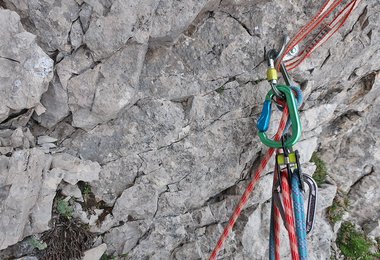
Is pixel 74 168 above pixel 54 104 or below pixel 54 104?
below

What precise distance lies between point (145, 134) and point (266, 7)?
5.01ft

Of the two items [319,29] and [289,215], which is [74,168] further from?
[319,29]

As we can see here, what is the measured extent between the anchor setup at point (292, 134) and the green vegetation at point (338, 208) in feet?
5.49

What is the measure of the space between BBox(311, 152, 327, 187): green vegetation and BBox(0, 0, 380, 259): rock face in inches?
21.7

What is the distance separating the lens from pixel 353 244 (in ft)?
14.3

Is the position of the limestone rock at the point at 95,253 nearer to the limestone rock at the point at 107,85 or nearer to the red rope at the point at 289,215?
the limestone rock at the point at 107,85

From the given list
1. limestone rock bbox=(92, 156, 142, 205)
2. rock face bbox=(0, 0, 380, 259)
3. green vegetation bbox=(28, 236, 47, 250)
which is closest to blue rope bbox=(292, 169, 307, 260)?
rock face bbox=(0, 0, 380, 259)

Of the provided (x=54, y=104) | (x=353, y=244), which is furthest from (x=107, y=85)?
(x=353, y=244)

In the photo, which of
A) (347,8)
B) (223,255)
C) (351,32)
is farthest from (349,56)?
(223,255)

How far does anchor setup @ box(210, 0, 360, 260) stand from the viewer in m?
2.59

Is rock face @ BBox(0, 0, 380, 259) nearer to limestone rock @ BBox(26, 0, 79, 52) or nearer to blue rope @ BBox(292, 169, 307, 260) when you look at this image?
limestone rock @ BBox(26, 0, 79, 52)

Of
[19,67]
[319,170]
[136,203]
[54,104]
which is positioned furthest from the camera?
[319,170]

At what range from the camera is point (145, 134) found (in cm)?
292

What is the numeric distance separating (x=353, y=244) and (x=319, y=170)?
108 centimetres
